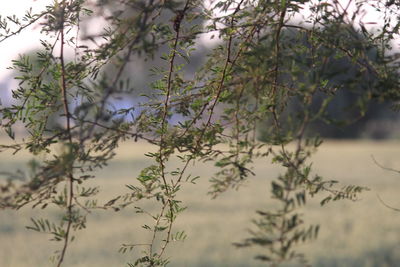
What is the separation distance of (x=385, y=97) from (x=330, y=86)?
67cm

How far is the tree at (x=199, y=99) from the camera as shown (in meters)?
1.20

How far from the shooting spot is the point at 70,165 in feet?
4.09

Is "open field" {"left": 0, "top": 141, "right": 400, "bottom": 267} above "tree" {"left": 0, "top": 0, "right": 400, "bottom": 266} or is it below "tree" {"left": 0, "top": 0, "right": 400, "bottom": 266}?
above

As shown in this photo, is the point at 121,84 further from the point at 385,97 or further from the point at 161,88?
the point at 161,88

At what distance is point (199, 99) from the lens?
1977 mm

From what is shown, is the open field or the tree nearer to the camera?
A: the tree

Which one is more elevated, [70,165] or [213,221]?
[213,221]

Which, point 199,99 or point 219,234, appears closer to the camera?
point 199,99

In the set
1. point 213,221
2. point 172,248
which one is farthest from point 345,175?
point 172,248

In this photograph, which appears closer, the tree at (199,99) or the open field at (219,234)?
the tree at (199,99)

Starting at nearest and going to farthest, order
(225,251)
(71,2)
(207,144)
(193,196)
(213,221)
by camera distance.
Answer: (207,144) → (71,2) → (225,251) → (213,221) → (193,196)

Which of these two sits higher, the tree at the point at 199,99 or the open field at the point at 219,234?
the open field at the point at 219,234

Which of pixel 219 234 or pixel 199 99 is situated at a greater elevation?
pixel 219 234

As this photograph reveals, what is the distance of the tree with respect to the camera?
120 cm
